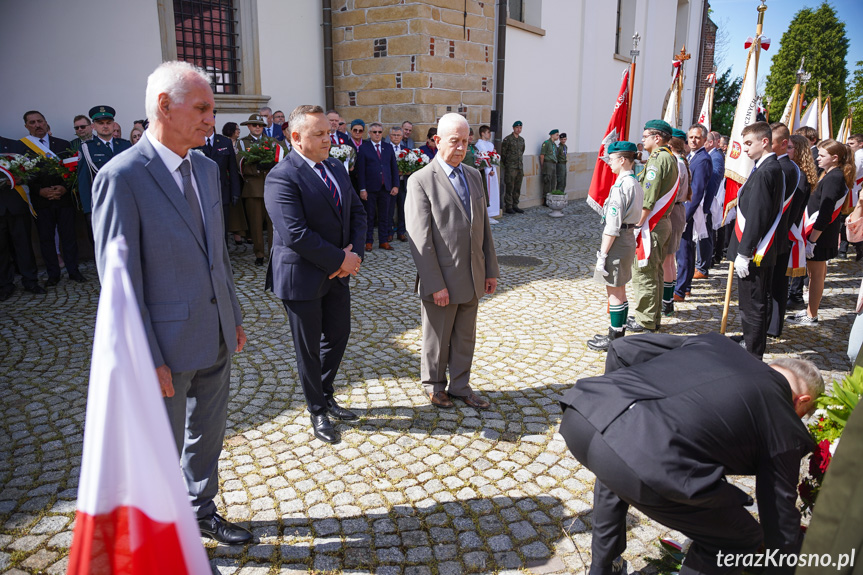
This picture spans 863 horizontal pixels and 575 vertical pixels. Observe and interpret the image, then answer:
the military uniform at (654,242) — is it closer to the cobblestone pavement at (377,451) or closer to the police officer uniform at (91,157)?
the cobblestone pavement at (377,451)

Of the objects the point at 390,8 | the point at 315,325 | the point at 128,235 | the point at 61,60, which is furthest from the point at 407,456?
the point at 390,8

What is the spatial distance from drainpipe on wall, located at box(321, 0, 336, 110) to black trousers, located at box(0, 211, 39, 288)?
668 centimetres

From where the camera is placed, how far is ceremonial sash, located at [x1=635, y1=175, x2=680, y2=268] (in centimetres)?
591

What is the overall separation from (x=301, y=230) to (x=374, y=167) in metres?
6.89

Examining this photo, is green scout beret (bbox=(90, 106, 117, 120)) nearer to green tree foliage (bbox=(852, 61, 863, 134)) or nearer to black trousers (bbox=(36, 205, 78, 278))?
black trousers (bbox=(36, 205, 78, 278))

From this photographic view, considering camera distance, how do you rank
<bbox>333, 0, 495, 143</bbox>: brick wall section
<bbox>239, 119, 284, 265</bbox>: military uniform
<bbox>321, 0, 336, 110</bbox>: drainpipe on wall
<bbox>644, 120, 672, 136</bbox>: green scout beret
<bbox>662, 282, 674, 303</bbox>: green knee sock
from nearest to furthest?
<bbox>644, 120, 672, 136</bbox>: green scout beret → <bbox>662, 282, 674, 303</bbox>: green knee sock → <bbox>239, 119, 284, 265</bbox>: military uniform → <bbox>333, 0, 495, 143</bbox>: brick wall section → <bbox>321, 0, 336, 110</bbox>: drainpipe on wall

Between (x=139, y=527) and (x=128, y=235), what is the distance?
48.0 inches

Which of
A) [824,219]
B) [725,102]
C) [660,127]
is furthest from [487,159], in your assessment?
[725,102]

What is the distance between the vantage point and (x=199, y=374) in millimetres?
2781

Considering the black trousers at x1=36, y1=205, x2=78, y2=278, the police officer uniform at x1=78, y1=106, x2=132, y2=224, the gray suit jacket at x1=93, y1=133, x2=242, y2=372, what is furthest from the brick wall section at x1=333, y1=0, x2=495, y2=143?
the gray suit jacket at x1=93, y1=133, x2=242, y2=372

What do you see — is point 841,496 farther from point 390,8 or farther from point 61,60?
point 390,8

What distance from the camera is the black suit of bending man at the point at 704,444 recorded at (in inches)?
79.5

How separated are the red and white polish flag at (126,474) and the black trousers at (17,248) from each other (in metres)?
7.06

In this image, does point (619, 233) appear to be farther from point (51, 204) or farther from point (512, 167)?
point (512, 167)
